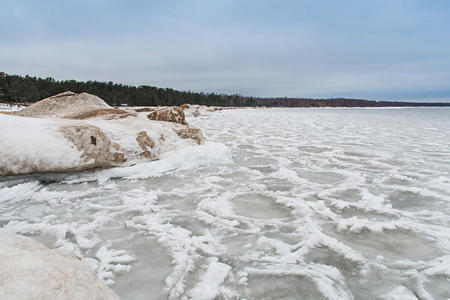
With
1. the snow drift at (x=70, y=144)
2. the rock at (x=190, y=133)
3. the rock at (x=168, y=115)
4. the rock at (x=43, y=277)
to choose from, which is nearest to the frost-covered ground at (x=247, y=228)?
the snow drift at (x=70, y=144)

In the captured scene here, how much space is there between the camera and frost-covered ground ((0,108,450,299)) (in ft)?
6.18

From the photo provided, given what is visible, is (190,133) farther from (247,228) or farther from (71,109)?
(247,228)

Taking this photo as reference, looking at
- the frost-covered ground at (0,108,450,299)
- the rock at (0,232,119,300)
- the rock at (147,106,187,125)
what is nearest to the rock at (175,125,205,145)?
the rock at (147,106,187,125)

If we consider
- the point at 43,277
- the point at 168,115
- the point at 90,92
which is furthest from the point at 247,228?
the point at 90,92

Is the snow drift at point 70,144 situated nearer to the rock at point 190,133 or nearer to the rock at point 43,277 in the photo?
the rock at point 190,133

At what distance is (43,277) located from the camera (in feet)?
4.15

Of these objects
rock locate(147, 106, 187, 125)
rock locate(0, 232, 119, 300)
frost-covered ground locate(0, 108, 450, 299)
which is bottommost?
frost-covered ground locate(0, 108, 450, 299)

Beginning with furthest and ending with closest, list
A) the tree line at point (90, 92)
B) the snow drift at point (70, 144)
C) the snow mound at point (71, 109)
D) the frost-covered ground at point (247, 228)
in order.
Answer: the tree line at point (90, 92) < the snow mound at point (71, 109) < the snow drift at point (70, 144) < the frost-covered ground at point (247, 228)

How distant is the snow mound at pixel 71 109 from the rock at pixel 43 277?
245 inches

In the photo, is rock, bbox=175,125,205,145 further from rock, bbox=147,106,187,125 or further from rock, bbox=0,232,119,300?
rock, bbox=0,232,119,300

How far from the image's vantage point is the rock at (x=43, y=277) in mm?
1163

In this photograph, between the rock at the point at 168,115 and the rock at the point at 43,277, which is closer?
the rock at the point at 43,277

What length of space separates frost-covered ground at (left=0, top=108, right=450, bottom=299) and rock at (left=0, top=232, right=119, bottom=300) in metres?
0.46

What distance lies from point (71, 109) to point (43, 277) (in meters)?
8.13
